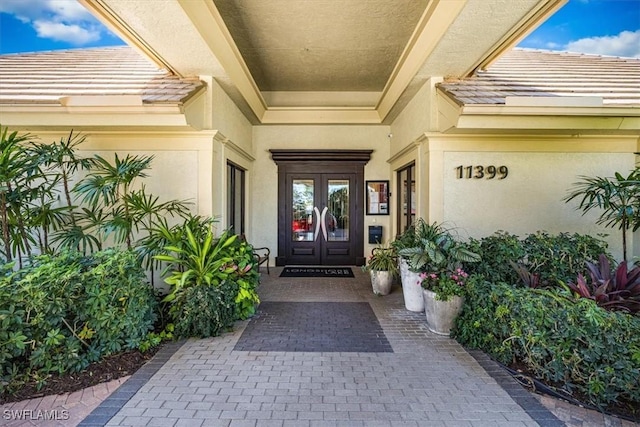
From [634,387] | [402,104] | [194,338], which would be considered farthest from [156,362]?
[402,104]

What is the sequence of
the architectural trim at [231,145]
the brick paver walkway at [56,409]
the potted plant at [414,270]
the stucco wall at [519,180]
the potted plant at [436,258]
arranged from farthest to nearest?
the architectural trim at [231,145]
the stucco wall at [519,180]
the potted plant at [414,270]
the potted plant at [436,258]
the brick paver walkway at [56,409]

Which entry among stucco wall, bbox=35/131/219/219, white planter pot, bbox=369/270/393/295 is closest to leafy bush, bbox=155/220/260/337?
stucco wall, bbox=35/131/219/219

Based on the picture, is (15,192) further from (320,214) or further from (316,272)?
(320,214)

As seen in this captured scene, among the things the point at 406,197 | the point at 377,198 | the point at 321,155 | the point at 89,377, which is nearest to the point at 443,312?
the point at 406,197

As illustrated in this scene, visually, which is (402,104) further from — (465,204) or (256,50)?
(256,50)

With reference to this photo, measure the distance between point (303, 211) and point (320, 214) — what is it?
0.46 meters

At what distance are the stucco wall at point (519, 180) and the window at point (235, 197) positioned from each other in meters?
3.81

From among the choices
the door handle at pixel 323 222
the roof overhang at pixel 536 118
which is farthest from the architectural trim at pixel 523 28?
the door handle at pixel 323 222

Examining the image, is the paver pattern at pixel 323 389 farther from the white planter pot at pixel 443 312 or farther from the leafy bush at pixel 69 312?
the leafy bush at pixel 69 312

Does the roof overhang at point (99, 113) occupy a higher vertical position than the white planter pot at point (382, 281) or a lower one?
higher

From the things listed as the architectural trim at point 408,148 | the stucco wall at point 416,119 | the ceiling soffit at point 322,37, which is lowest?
the architectural trim at point 408,148

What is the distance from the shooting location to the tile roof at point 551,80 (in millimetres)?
4875

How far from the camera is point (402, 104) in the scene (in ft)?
21.6

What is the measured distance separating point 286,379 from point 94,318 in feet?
6.63
